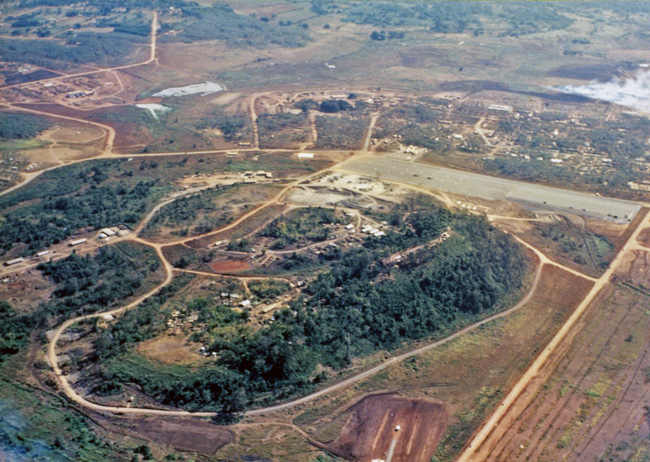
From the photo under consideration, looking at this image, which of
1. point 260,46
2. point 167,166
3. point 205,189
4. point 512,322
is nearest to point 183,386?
point 512,322

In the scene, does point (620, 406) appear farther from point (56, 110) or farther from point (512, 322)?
point (56, 110)

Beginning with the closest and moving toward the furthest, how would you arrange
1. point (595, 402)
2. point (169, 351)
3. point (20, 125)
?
→ point (595, 402) → point (169, 351) → point (20, 125)

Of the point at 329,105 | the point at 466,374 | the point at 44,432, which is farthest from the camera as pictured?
the point at 329,105

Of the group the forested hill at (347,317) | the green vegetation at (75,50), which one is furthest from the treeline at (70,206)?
the green vegetation at (75,50)

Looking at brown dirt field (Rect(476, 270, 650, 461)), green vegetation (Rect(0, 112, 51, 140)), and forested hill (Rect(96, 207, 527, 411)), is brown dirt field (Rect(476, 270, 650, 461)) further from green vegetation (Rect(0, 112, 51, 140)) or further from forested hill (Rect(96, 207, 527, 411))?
green vegetation (Rect(0, 112, 51, 140))

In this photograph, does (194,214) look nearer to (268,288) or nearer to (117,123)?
(268,288)

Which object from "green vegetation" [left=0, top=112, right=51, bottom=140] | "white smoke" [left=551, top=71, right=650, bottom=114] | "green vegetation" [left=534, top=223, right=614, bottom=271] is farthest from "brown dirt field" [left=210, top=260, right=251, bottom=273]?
"white smoke" [left=551, top=71, right=650, bottom=114]

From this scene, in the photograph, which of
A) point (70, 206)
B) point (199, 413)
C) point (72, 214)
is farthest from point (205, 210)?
point (199, 413)
